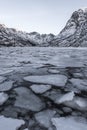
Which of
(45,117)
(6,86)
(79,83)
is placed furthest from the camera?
(79,83)

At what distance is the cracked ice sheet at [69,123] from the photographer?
1688 mm

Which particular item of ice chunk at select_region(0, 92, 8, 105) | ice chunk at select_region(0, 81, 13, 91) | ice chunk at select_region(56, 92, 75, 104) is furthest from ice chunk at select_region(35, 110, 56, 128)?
ice chunk at select_region(0, 81, 13, 91)

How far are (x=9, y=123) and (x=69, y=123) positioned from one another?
45cm

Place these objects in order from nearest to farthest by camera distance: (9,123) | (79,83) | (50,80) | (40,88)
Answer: (9,123) → (40,88) → (79,83) → (50,80)

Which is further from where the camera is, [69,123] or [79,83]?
[79,83]

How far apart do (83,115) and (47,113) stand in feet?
0.97

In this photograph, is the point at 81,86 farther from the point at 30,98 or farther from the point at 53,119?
the point at 53,119

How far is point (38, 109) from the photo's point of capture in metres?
2.03

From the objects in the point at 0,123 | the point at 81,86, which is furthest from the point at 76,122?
the point at 81,86

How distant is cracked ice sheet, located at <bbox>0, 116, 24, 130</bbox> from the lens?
168 centimetres

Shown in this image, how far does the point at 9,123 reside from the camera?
175cm

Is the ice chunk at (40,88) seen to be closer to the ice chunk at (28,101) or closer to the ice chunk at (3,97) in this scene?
the ice chunk at (28,101)

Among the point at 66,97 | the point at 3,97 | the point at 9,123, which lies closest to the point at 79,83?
the point at 66,97

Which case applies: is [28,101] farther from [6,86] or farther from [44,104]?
[6,86]
